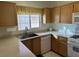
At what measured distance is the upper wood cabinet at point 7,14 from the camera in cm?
243

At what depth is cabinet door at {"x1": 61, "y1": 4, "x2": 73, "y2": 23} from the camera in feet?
10.5

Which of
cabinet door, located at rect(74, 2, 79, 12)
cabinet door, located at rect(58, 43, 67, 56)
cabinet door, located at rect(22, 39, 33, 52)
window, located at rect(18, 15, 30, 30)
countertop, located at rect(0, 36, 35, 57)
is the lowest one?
cabinet door, located at rect(58, 43, 67, 56)

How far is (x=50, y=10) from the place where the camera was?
4.15m

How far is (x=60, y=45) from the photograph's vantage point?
11.1 ft

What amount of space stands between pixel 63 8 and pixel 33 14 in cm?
126

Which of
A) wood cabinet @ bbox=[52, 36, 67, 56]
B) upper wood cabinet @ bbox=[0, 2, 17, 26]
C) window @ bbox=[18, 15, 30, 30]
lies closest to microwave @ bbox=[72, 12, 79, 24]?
wood cabinet @ bbox=[52, 36, 67, 56]

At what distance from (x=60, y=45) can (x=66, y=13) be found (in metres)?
1.23

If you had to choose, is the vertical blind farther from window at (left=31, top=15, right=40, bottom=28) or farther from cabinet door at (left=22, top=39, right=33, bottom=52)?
cabinet door at (left=22, top=39, right=33, bottom=52)

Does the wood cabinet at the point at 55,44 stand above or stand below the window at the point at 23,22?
below

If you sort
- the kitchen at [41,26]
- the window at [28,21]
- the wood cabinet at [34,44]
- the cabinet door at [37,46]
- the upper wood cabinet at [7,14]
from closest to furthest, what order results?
the upper wood cabinet at [7,14] < the kitchen at [41,26] < the wood cabinet at [34,44] < the cabinet door at [37,46] < the window at [28,21]

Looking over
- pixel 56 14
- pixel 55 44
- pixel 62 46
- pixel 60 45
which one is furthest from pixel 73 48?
pixel 56 14

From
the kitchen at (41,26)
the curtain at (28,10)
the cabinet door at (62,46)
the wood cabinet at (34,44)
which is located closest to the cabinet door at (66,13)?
the kitchen at (41,26)

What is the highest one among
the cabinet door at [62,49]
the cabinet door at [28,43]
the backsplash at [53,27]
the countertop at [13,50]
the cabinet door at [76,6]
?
the cabinet door at [76,6]

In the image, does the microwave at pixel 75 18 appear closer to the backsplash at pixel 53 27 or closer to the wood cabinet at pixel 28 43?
the backsplash at pixel 53 27
